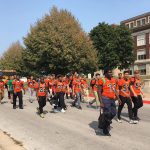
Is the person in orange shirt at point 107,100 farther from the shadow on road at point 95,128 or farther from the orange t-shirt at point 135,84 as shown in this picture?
the orange t-shirt at point 135,84

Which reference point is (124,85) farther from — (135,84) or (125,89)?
(135,84)

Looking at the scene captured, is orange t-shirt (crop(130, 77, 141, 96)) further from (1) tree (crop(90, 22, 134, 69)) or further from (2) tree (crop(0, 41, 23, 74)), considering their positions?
(2) tree (crop(0, 41, 23, 74))

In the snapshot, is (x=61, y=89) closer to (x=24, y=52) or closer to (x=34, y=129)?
(x=34, y=129)

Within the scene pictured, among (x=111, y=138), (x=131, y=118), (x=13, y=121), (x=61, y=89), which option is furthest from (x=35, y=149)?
(x=61, y=89)

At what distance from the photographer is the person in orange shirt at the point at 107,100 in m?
9.77

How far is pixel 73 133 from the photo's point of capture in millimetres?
10820

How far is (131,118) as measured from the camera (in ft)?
40.3

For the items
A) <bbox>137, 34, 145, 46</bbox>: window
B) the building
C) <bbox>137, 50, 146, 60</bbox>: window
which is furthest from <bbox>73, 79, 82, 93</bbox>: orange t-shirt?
<bbox>137, 34, 145, 46</bbox>: window

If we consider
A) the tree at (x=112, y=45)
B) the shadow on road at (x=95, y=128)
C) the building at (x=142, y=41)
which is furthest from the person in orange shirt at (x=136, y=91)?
Answer: the building at (x=142, y=41)

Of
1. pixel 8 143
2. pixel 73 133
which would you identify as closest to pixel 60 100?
pixel 73 133

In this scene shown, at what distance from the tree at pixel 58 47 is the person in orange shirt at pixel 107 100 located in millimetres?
37098

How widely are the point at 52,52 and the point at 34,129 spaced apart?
36.1 m

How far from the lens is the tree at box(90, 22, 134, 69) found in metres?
61.8

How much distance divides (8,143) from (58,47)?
3914 cm
